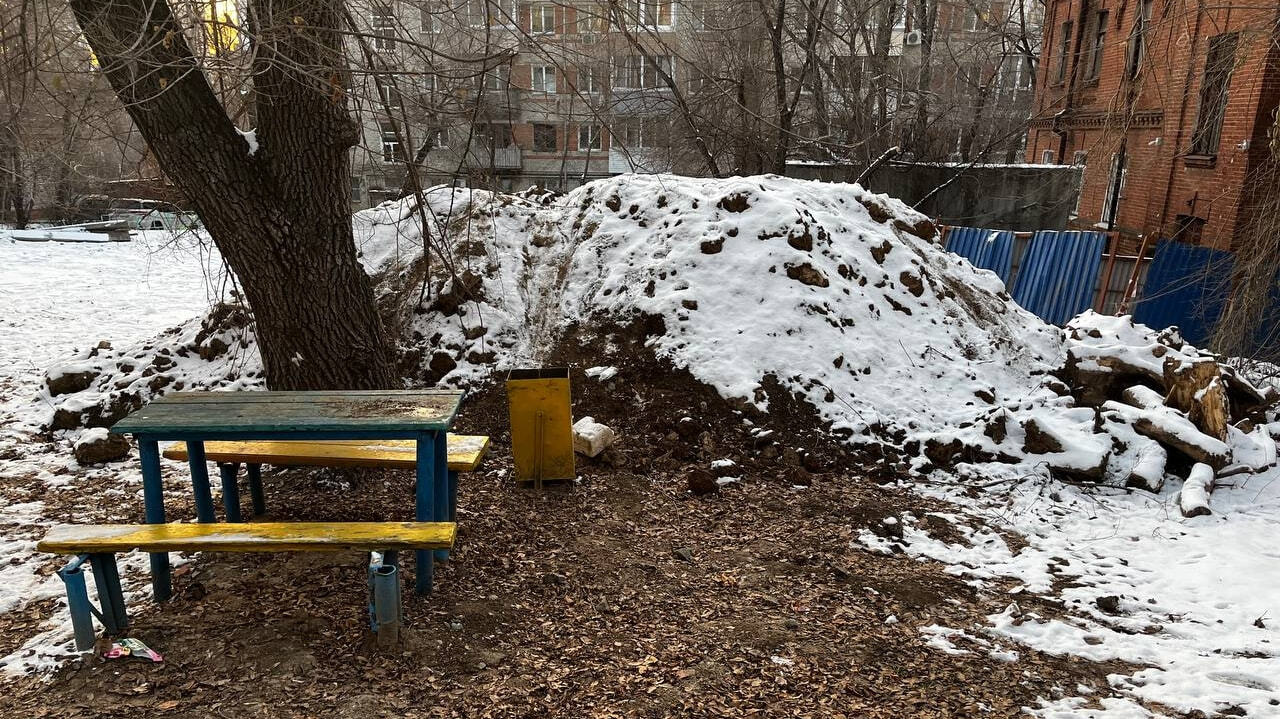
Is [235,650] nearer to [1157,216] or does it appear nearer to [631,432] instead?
[631,432]

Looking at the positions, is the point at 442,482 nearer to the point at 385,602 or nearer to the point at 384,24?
the point at 385,602

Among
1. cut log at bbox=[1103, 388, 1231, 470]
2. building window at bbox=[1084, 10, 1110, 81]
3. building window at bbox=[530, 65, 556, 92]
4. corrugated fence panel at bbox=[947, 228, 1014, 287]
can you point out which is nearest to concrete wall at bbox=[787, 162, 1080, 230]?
corrugated fence panel at bbox=[947, 228, 1014, 287]

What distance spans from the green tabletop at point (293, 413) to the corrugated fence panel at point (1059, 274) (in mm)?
9702

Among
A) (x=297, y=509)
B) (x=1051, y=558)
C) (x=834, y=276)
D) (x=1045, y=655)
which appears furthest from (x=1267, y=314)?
(x=297, y=509)

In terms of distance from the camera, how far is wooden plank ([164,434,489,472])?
3740mm

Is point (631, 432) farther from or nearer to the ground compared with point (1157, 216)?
nearer to the ground

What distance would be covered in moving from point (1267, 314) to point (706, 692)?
907cm

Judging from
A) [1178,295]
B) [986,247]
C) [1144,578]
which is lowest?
[1144,578]

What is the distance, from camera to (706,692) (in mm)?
2996

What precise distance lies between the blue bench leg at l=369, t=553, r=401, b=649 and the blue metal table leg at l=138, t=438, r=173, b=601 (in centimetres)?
100

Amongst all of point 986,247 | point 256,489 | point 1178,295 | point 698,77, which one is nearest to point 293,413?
point 256,489

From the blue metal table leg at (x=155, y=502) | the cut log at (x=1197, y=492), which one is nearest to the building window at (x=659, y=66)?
the blue metal table leg at (x=155, y=502)

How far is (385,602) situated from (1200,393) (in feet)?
19.3

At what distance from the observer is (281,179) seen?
14.3 feet
